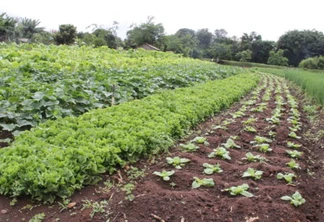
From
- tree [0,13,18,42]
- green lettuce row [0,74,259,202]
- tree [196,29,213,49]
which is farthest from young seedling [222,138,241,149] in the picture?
tree [196,29,213,49]

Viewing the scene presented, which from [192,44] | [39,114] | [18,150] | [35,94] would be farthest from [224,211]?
[192,44]

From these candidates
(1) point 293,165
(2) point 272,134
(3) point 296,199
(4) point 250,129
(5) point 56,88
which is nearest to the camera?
(3) point 296,199

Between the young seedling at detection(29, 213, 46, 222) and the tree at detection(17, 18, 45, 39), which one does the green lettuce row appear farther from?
the tree at detection(17, 18, 45, 39)

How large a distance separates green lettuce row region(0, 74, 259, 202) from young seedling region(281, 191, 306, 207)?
1.64 m

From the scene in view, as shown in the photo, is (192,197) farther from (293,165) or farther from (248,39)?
(248,39)

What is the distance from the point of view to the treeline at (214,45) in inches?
1439

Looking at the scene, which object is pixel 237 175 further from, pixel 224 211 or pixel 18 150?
pixel 18 150

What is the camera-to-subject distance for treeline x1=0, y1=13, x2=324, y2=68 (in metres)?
36.6

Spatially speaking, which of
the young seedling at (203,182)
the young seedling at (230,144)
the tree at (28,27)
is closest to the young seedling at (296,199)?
the young seedling at (203,182)

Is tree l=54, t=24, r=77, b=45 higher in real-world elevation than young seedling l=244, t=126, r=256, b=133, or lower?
higher

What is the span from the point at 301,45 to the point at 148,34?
93.9ft

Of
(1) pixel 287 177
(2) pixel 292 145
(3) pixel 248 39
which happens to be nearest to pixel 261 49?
(3) pixel 248 39

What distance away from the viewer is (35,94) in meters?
4.28

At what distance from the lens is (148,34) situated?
1654 inches
